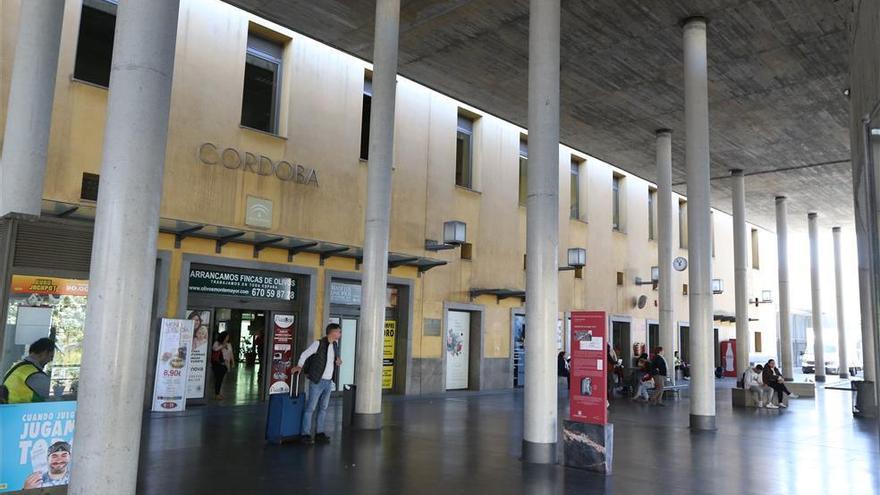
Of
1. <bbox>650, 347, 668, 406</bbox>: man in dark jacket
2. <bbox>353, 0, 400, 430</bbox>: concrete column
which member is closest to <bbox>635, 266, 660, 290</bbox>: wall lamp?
<bbox>650, 347, 668, 406</bbox>: man in dark jacket

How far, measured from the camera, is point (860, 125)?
11.0ft

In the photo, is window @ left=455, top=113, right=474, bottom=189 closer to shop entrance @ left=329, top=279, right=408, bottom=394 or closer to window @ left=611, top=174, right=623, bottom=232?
shop entrance @ left=329, top=279, right=408, bottom=394

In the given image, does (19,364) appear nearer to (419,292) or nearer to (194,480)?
(194,480)

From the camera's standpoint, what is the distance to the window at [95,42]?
1164cm

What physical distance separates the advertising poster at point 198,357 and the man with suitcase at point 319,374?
12.8 feet

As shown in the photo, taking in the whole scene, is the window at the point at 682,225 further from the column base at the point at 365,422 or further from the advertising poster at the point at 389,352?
the column base at the point at 365,422

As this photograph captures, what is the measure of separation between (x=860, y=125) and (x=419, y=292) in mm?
13852

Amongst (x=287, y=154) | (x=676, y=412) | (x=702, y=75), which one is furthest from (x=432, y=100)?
(x=676, y=412)

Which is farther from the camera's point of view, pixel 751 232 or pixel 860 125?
pixel 751 232

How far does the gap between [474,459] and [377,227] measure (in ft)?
14.3

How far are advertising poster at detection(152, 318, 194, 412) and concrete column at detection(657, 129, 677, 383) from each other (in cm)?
1382

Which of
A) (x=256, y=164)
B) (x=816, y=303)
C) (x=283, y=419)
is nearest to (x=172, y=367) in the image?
(x=283, y=419)

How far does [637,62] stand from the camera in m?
14.8

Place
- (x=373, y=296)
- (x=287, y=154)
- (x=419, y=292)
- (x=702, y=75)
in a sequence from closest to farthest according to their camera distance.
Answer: (x=373, y=296) < (x=702, y=75) < (x=287, y=154) < (x=419, y=292)
